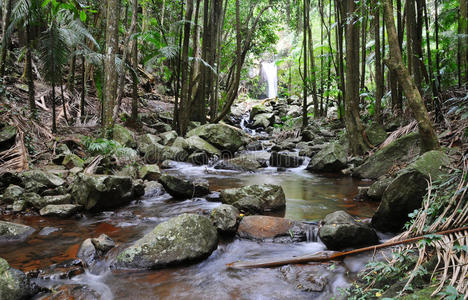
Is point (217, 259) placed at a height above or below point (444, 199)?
below

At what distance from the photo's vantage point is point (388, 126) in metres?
9.29

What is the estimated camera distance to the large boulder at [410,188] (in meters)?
3.45

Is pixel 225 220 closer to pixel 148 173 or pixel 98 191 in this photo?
pixel 98 191

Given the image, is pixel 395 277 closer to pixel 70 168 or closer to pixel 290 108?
pixel 70 168

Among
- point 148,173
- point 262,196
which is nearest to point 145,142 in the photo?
point 148,173

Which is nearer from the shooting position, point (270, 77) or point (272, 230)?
point (272, 230)

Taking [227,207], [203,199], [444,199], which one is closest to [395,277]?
[444,199]

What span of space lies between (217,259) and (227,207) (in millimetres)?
863

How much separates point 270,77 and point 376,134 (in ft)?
77.2

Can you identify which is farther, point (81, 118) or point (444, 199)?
point (81, 118)

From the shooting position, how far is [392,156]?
6.74 metres

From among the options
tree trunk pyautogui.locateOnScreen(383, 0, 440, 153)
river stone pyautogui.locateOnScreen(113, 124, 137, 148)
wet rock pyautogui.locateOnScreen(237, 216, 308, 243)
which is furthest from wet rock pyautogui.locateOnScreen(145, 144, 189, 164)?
tree trunk pyautogui.locateOnScreen(383, 0, 440, 153)

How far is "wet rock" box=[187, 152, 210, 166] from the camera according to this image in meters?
9.50

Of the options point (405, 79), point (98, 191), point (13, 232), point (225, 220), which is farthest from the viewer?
point (98, 191)
